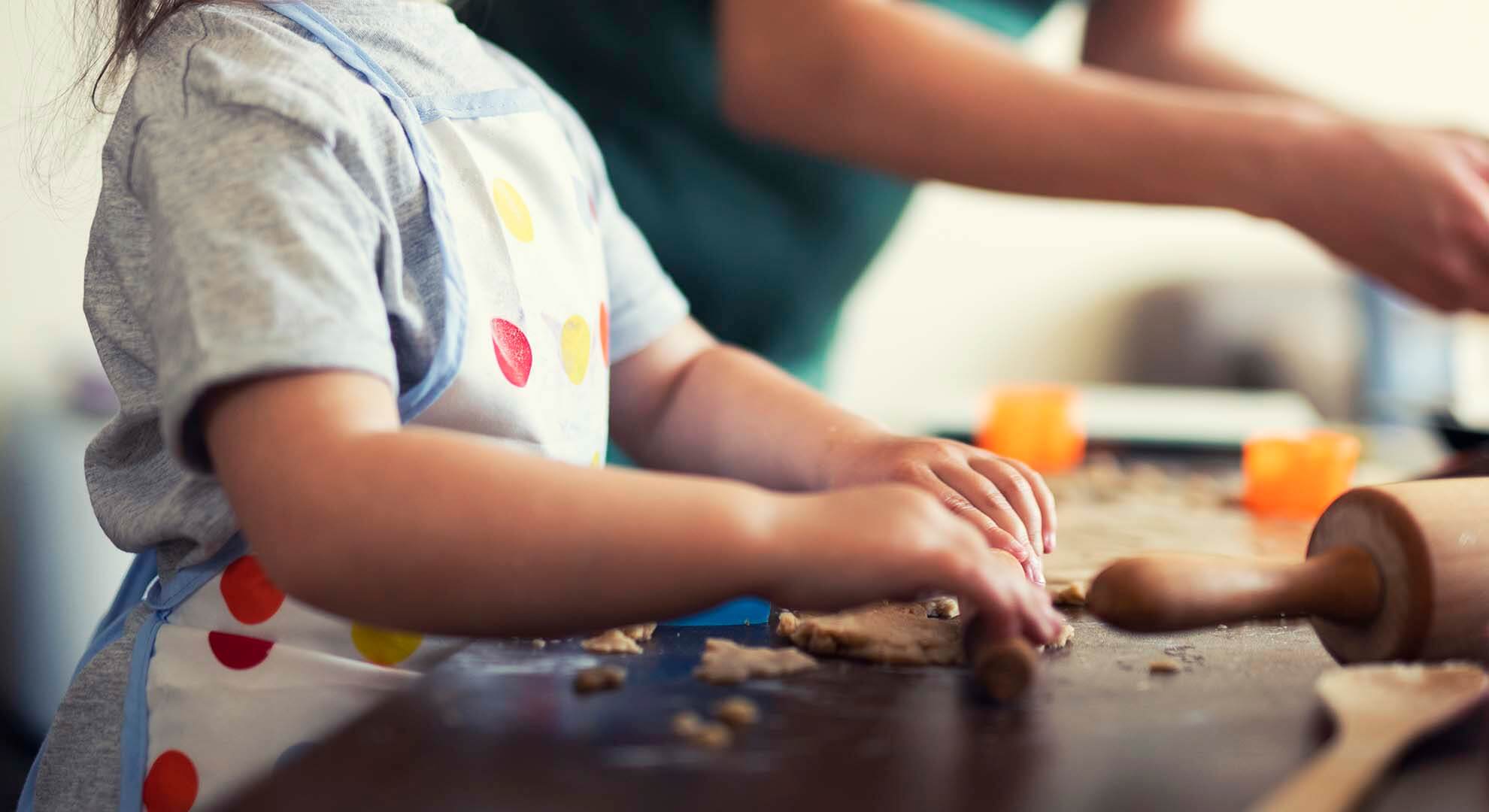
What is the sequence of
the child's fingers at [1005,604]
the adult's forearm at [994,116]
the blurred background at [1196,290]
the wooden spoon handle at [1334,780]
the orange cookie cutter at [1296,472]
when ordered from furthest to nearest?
the blurred background at [1196,290], the orange cookie cutter at [1296,472], the adult's forearm at [994,116], the child's fingers at [1005,604], the wooden spoon handle at [1334,780]

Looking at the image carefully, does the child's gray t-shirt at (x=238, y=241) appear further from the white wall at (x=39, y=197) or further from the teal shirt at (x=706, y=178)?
the teal shirt at (x=706, y=178)

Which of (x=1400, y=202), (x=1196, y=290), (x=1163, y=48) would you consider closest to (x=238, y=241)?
(x=1400, y=202)

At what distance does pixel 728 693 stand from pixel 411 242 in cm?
28

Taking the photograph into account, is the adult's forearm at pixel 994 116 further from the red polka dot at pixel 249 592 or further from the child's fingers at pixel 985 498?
the red polka dot at pixel 249 592

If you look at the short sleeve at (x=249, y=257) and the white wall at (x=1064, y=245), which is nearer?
the short sleeve at (x=249, y=257)

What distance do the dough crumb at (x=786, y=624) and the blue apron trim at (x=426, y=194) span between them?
0.64 ft

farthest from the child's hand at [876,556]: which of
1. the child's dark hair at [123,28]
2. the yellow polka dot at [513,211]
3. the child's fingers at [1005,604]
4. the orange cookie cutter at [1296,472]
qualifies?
the orange cookie cutter at [1296,472]

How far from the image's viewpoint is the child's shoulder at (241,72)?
1.73ft

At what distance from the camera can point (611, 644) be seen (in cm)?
52

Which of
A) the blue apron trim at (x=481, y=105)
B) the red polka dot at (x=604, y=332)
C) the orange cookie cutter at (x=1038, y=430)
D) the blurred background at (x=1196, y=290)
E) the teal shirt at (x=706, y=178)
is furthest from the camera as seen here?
the blurred background at (x=1196, y=290)

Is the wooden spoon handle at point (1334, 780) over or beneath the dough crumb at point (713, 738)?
over

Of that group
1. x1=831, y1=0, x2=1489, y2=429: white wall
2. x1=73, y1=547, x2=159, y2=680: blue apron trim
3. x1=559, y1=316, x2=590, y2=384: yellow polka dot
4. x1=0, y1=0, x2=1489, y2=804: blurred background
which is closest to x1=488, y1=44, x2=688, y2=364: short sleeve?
x1=559, y1=316, x2=590, y2=384: yellow polka dot

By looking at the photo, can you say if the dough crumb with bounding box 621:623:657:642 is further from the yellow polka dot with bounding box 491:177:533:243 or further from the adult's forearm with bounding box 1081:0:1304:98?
the adult's forearm with bounding box 1081:0:1304:98

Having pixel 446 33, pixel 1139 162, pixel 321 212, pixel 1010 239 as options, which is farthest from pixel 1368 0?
pixel 321 212
